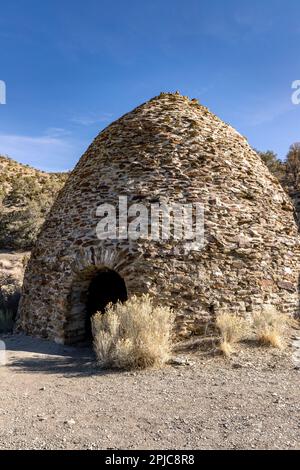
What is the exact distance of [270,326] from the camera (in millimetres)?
6586

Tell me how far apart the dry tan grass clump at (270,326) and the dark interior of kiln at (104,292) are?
300cm

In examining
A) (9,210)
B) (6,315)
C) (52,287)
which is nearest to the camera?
(52,287)

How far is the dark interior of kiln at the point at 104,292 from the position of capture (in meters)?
8.22

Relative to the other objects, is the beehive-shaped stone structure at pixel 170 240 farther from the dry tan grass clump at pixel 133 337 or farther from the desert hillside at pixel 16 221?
the desert hillside at pixel 16 221

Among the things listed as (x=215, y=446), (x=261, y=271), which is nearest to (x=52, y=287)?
(x=261, y=271)

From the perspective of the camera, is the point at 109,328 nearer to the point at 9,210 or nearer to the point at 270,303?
the point at 270,303

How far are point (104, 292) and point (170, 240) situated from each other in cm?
250

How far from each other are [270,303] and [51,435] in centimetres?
511

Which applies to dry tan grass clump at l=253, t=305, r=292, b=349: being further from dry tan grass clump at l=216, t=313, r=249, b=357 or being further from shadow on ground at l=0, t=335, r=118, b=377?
shadow on ground at l=0, t=335, r=118, b=377

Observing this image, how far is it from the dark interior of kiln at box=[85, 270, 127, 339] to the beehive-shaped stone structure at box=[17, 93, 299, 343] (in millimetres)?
24

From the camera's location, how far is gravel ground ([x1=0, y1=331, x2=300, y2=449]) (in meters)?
3.38

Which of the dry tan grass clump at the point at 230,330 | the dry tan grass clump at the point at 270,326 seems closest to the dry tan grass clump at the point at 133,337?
the dry tan grass clump at the point at 230,330

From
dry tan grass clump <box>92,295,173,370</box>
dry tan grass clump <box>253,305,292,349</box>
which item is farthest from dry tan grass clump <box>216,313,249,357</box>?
dry tan grass clump <box>92,295,173,370</box>

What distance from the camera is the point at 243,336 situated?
6602 mm
